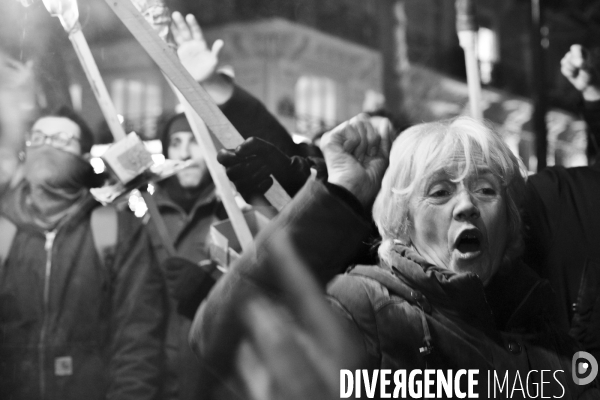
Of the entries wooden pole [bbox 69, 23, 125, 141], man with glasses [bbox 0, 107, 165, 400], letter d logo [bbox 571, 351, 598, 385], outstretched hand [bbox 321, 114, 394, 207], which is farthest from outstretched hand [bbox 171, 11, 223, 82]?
letter d logo [bbox 571, 351, 598, 385]

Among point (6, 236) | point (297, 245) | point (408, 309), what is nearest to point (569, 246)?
point (408, 309)

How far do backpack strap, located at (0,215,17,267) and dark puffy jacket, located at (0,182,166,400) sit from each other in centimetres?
1

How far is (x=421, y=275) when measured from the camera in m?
1.32

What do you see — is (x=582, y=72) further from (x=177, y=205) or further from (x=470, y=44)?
(x=177, y=205)

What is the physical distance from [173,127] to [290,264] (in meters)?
0.66

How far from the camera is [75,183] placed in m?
1.74

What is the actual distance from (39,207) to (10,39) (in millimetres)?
397

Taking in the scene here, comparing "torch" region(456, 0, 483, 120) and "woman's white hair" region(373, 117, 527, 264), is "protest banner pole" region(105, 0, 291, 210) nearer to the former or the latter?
"woman's white hair" region(373, 117, 527, 264)

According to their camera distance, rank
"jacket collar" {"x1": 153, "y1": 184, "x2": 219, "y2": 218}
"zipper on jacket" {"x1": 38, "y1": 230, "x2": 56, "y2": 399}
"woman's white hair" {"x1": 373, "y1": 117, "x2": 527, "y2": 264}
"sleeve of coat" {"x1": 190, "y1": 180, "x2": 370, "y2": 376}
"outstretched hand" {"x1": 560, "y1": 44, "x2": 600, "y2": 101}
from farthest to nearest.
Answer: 1. "outstretched hand" {"x1": 560, "y1": 44, "x2": 600, "y2": 101}
2. "jacket collar" {"x1": 153, "y1": 184, "x2": 219, "y2": 218}
3. "zipper on jacket" {"x1": 38, "y1": 230, "x2": 56, "y2": 399}
4. "woman's white hair" {"x1": 373, "y1": 117, "x2": 527, "y2": 264}
5. "sleeve of coat" {"x1": 190, "y1": 180, "x2": 370, "y2": 376}

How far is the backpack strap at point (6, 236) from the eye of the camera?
1698 millimetres

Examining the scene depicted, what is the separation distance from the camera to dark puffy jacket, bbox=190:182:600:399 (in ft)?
4.02

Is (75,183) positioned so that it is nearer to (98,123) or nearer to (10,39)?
(98,123)

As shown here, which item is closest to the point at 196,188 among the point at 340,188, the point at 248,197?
the point at 248,197

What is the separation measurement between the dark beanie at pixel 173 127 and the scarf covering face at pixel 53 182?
19 cm
